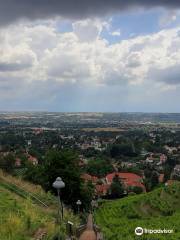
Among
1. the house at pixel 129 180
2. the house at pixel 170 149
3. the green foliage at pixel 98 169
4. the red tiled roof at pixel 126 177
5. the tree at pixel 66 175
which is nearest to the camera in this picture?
the tree at pixel 66 175

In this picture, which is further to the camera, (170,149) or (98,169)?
(170,149)

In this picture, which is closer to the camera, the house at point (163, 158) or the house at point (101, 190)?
the house at point (101, 190)

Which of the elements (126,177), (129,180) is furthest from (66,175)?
(126,177)

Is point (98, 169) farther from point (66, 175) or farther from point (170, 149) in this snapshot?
point (170, 149)

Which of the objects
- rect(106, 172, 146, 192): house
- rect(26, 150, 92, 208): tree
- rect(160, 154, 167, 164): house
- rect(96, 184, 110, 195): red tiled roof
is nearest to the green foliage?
rect(106, 172, 146, 192): house

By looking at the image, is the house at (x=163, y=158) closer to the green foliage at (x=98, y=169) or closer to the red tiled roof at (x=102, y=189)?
the green foliage at (x=98, y=169)

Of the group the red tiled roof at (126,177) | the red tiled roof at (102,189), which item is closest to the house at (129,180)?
the red tiled roof at (126,177)

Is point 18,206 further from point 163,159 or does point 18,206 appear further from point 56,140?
point 56,140

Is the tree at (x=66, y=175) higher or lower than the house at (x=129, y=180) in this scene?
higher

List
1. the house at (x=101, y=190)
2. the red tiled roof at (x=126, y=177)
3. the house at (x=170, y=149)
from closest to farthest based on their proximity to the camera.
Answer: the house at (x=101, y=190)
the red tiled roof at (x=126, y=177)
the house at (x=170, y=149)

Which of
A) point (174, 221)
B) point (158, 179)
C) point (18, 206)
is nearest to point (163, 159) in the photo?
point (158, 179)

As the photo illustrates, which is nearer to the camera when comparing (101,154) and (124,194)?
(124,194)
